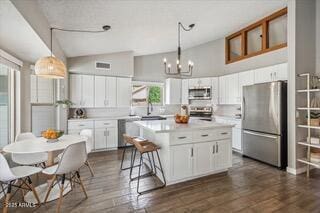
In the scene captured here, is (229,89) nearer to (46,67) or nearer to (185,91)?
(185,91)

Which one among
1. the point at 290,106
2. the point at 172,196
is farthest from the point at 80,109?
the point at 290,106

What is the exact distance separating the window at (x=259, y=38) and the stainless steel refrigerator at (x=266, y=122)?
4.02 feet

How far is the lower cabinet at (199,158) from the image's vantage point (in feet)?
9.43

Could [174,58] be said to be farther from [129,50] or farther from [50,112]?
[50,112]

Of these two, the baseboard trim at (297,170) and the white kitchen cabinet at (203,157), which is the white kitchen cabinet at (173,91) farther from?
the baseboard trim at (297,170)

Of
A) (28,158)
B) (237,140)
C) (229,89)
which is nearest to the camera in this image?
(28,158)

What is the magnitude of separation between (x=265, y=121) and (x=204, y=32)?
9.67 feet

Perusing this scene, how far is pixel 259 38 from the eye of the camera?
470 centimetres

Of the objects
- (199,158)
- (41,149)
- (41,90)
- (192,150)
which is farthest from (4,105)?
(199,158)

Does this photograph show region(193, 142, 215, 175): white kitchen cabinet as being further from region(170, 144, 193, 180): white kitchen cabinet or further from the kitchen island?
region(170, 144, 193, 180): white kitchen cabinet

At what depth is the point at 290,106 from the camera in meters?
3.43

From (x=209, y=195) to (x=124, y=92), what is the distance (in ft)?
13.1

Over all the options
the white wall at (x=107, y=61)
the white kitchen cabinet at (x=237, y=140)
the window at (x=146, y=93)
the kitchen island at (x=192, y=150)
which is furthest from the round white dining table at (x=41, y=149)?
the white kitchen cabinet at (x=237, y=140)

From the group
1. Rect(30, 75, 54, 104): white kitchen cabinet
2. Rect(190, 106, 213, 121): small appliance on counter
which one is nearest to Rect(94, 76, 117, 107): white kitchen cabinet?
Rect(30, 75, 54, 104): white kitchen cabinet
